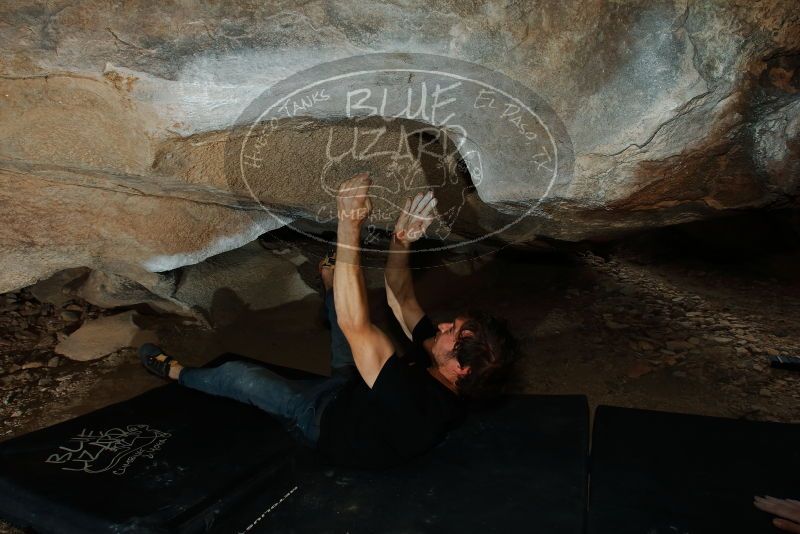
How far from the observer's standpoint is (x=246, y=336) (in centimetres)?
355

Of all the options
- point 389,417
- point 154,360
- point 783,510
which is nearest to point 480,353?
point 389,417

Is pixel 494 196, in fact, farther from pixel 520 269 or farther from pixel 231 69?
pixel 520 269

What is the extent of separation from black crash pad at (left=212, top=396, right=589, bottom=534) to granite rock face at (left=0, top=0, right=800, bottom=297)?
2.79ft

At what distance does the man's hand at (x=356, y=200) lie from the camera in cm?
192

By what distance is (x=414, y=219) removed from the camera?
7.66 feet

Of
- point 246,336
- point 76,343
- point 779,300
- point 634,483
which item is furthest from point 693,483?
point 76,343

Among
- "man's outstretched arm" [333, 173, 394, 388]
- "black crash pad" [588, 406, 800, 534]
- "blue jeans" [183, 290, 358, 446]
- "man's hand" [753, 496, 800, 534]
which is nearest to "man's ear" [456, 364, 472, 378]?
"man's outstretched arm" [333, 173, 394, 388]

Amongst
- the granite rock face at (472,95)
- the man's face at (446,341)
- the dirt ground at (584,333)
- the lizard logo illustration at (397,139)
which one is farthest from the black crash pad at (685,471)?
the lizard logo illustration at (397,139)

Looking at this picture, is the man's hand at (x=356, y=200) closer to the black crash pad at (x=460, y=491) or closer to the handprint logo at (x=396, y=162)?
the handprint logo at (x=396, y=162)

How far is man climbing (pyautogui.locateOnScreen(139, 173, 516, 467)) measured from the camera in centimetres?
197

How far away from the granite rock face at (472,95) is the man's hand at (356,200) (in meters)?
0.22

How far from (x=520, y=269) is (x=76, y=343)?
262 cm

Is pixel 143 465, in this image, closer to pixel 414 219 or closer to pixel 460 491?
pixel 460 491

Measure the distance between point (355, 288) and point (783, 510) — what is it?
1487 millimetres
